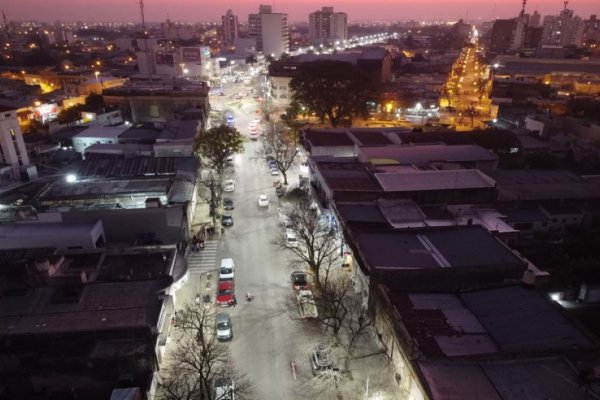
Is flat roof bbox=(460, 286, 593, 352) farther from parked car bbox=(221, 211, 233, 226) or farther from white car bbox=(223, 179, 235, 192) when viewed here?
white car bbox=(223, 179, 235, 192)

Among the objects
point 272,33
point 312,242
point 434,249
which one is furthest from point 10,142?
point 272,33

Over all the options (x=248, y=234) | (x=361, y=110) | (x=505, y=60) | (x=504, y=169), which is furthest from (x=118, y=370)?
(x=505, y=60)

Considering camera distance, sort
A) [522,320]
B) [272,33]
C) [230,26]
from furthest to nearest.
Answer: [230,26] → [272,33] → [522,320]

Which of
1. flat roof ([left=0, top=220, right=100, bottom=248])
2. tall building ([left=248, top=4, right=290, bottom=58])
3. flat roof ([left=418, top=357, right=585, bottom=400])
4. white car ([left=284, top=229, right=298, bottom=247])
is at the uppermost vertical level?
tall building ([left=248, top=4, right=290, bottom=58])

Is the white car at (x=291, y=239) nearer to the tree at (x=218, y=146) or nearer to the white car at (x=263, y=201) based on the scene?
the white car at (x=263, y=201)

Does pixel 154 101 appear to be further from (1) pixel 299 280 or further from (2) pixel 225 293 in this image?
(1) pixel 299 280

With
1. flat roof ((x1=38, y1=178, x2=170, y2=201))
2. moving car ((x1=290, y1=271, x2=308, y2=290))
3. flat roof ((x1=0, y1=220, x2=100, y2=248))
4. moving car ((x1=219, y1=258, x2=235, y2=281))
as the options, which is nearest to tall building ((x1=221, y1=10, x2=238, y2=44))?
flat roof ((x1=38, y1=178, x2=170, y2=201))

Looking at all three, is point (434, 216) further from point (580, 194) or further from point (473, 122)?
point (473, 122)
